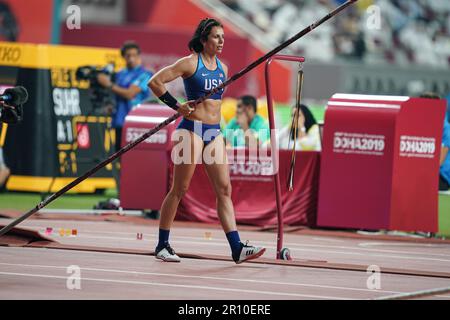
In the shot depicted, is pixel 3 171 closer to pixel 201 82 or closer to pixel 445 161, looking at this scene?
pixel 445 161

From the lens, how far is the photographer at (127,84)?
18.5m

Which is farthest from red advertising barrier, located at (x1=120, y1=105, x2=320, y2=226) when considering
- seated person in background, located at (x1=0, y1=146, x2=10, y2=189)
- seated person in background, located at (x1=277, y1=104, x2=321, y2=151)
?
seated person in background, located at (x1=0, y1=146, x2=10, y2=189)

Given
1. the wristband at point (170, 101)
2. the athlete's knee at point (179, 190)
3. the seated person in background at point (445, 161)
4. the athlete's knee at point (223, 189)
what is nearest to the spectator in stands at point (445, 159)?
the seated person in background at point (445, 161)

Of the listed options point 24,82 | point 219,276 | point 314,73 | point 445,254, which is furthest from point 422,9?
point 219,276

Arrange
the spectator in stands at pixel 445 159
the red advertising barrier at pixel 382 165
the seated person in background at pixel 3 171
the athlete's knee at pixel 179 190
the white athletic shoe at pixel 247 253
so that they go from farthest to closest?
the seated person in background at pixel 3 171, the spectator in stands at pixel 445 159, the red advertising barrier at pixel 382 165, the athlete's knee at pixel 179 190, the white athletic shoe at pixel 247 253

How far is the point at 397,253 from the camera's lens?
559 inches

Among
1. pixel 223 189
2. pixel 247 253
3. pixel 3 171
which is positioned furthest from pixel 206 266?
pixel 3 171

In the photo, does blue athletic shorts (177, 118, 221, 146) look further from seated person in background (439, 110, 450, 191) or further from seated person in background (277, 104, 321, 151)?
seated person in background (439, 110, 450, 191)

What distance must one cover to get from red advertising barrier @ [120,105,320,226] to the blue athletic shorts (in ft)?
15.5

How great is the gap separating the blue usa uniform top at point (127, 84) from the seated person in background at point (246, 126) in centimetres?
149

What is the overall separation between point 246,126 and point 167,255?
20.3 ft

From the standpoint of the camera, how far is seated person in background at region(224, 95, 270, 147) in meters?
18.0

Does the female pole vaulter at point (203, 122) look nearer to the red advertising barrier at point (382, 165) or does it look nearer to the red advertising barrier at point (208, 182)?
the red advertising barrier at point (382, 165)

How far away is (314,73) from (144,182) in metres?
22.9
